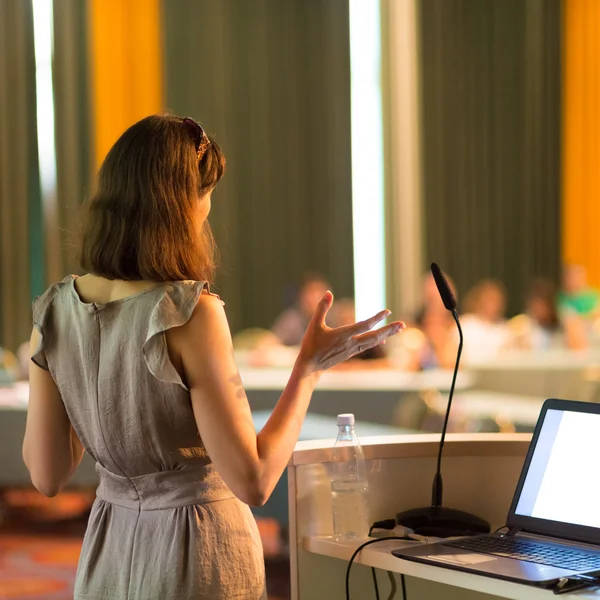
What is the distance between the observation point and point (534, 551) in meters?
1.64

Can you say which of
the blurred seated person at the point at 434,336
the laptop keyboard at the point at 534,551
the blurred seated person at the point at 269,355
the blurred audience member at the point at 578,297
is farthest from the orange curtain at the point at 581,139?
the laptop keyboard at the point at 534,551

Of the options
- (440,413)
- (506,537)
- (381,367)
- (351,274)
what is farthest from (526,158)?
(506,537)

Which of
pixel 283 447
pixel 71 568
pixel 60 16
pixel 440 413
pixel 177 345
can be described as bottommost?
pixel 71 568

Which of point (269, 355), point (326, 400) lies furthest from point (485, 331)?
point (326, 400)

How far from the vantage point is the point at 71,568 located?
4.55 metres

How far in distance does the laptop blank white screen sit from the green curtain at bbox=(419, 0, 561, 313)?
30.8 feet

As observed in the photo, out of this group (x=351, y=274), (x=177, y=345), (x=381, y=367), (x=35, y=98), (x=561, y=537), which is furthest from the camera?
(x=351, y=274)

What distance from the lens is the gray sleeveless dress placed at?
1431mm

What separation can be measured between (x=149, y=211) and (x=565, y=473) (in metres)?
0.84

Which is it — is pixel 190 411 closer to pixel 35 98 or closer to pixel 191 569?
pixel 191 569

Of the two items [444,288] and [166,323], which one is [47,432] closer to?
[166,323]

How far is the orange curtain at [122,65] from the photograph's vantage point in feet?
29.3

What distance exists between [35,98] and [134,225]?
24.6ft

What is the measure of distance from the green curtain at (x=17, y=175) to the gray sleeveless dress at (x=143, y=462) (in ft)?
23.4
